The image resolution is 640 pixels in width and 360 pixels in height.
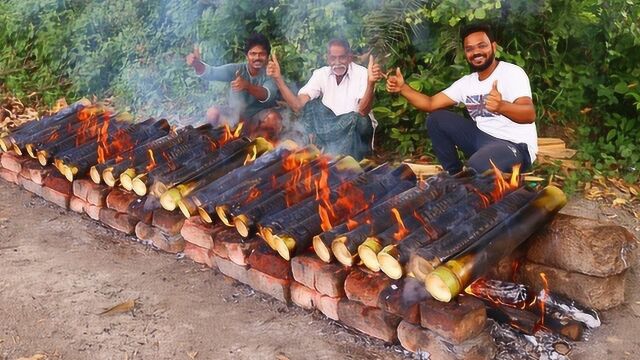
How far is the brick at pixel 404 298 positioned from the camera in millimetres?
3062

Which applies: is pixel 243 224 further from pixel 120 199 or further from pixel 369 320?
pixel 120 199

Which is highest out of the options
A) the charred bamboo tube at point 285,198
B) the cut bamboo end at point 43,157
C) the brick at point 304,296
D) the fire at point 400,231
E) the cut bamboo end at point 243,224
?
the fire at point 400,231

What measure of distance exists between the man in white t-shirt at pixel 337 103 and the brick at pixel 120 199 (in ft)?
5.31

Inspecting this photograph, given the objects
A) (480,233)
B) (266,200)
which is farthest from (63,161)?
(480,233)

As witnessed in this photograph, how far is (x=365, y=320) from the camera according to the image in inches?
129

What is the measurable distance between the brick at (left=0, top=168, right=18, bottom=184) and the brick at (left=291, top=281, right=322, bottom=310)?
11.4ft

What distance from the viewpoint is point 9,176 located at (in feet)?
19.4

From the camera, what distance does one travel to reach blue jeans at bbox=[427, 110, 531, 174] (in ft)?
14.0

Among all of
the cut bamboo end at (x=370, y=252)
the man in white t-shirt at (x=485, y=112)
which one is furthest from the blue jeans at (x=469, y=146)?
the cut bamboo end at (x=370, y=252)

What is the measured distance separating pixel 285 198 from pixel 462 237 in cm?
128

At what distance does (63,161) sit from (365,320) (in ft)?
10.2

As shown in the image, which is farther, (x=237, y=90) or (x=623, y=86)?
(x=237, y=90)

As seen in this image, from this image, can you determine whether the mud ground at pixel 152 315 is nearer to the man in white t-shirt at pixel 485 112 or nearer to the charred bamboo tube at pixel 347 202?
the charred bamboo tube at pixel 347 202

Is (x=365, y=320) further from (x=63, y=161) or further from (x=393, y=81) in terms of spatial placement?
(x=63, y=161)
